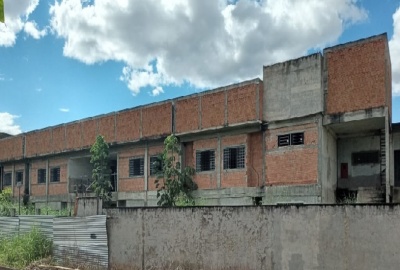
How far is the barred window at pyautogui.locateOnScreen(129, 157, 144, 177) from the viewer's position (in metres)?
22.4

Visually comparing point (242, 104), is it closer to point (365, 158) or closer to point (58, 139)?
point (365, 158)

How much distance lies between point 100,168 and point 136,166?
6.53 ft

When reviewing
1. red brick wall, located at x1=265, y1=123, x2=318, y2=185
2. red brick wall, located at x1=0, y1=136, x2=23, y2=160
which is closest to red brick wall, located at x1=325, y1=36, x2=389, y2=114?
red brick wall, located at x1=265, y1=123, x2=318, y2=185

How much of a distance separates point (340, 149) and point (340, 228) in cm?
1189

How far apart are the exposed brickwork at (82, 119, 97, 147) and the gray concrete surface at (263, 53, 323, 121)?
36.1ft

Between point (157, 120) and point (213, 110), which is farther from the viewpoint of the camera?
point (157, 120)

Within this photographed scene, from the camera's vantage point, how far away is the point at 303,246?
7.89 meters

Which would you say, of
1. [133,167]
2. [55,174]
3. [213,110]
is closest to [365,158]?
[213,110]

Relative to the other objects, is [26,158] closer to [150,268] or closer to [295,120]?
[295,120]

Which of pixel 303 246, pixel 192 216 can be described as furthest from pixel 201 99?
pixel 303 246

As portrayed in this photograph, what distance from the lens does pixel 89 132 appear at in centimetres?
2483

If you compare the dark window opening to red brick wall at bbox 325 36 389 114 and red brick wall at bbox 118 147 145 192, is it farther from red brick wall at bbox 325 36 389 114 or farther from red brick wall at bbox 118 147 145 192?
red brick wall at bbox 118 147 145 192

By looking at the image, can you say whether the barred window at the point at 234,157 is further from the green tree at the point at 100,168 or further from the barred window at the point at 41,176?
the barred window at the point at 41,176

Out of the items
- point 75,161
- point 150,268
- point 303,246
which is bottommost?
point 150,268
